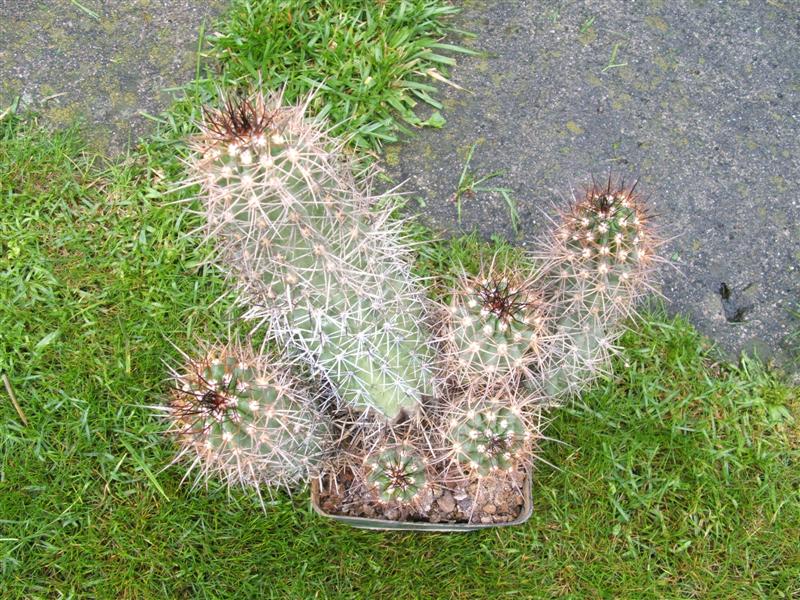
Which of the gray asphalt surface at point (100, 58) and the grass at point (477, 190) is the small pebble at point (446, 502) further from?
the gray asphalt surface at point (100, 58)

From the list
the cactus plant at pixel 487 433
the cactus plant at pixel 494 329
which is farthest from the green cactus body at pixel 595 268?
the cactus plant at pixel 487 433

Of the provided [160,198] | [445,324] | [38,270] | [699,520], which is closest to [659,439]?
[699,520]

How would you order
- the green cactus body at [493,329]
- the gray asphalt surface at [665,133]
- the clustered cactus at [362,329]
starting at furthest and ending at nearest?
the gray asphalt surface at [665,133] < the green cactus body at [493,329] < the clustered cactus at [362,329]

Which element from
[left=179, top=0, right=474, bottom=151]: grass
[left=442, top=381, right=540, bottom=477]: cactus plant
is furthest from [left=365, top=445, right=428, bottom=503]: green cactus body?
[left=179, top=0, right=474, bottom=151]: grass

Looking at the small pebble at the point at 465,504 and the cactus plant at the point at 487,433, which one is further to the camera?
the small pebble at the point at 465,504

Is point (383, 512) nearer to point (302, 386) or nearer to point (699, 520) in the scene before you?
point (302, 386)

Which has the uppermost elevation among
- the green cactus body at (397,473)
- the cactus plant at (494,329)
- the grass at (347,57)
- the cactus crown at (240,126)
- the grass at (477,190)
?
the cactus crown at (240,126)

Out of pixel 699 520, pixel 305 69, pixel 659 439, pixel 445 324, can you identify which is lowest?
pixel 699 520
